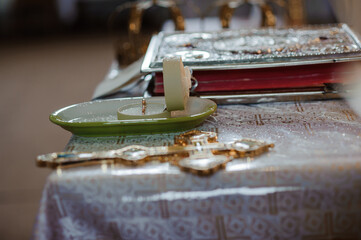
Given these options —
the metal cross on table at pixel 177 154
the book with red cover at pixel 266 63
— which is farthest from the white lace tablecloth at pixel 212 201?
the book with red cover at pixel 266 63

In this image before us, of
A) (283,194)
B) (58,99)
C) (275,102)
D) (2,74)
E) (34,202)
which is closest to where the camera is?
(283,194)

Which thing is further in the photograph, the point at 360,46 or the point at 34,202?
the point at 34,202

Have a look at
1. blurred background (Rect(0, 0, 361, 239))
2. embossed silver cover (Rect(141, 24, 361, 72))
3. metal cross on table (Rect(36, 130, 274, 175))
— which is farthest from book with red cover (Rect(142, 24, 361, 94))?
blurred background (Rect(0, 0, 361, 239))

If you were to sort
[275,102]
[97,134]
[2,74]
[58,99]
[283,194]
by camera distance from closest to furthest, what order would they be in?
1. [283,194]
2. [97,134]
3. [275,102]
4. [58,99]
5. [2,74]

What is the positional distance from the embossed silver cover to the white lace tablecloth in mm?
206

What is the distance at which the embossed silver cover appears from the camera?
2.13 ft

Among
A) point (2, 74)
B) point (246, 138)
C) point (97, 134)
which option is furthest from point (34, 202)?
point (2, 74)

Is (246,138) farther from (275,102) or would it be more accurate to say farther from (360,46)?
(360,46)

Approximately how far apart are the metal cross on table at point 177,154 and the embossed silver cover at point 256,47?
0.57 feet

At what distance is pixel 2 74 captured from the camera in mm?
2723

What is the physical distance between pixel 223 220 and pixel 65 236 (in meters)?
0.17

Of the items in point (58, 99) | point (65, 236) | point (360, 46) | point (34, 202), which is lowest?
point (34, 202)

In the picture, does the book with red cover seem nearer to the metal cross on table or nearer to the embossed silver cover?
the embossed silver cover

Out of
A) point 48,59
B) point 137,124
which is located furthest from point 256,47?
point 48,59
